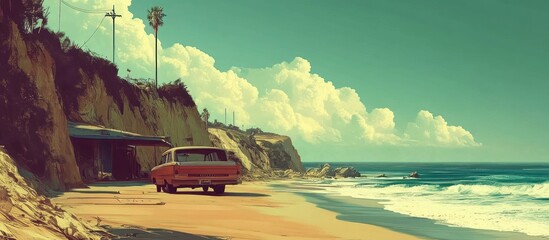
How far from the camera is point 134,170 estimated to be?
4719 centimetres

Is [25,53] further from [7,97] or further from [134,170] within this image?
[134,170]

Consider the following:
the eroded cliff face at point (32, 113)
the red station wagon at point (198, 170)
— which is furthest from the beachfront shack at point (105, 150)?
the red station wagon at point (198, 170)

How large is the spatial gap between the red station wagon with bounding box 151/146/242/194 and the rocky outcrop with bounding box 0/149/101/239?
1509cm

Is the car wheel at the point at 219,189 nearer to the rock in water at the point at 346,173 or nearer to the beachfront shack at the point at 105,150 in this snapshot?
the beachfront shack at the point at 105,150

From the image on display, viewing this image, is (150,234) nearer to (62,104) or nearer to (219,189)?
(219,189)

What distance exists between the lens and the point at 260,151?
11219 centimetres

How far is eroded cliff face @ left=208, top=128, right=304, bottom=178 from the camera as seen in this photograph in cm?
9450

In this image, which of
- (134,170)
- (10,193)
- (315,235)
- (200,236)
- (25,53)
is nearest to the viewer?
(10,193)

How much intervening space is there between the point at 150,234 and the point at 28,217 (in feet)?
10.5

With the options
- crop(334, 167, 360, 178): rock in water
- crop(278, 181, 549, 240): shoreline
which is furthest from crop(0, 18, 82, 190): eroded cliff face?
crop(334, 167, 360, 178): rock in water

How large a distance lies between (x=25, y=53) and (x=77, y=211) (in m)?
14.6

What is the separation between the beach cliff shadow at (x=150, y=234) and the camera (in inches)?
453

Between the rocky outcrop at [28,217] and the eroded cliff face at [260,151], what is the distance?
204 feet

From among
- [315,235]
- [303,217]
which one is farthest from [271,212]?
[315,235]
